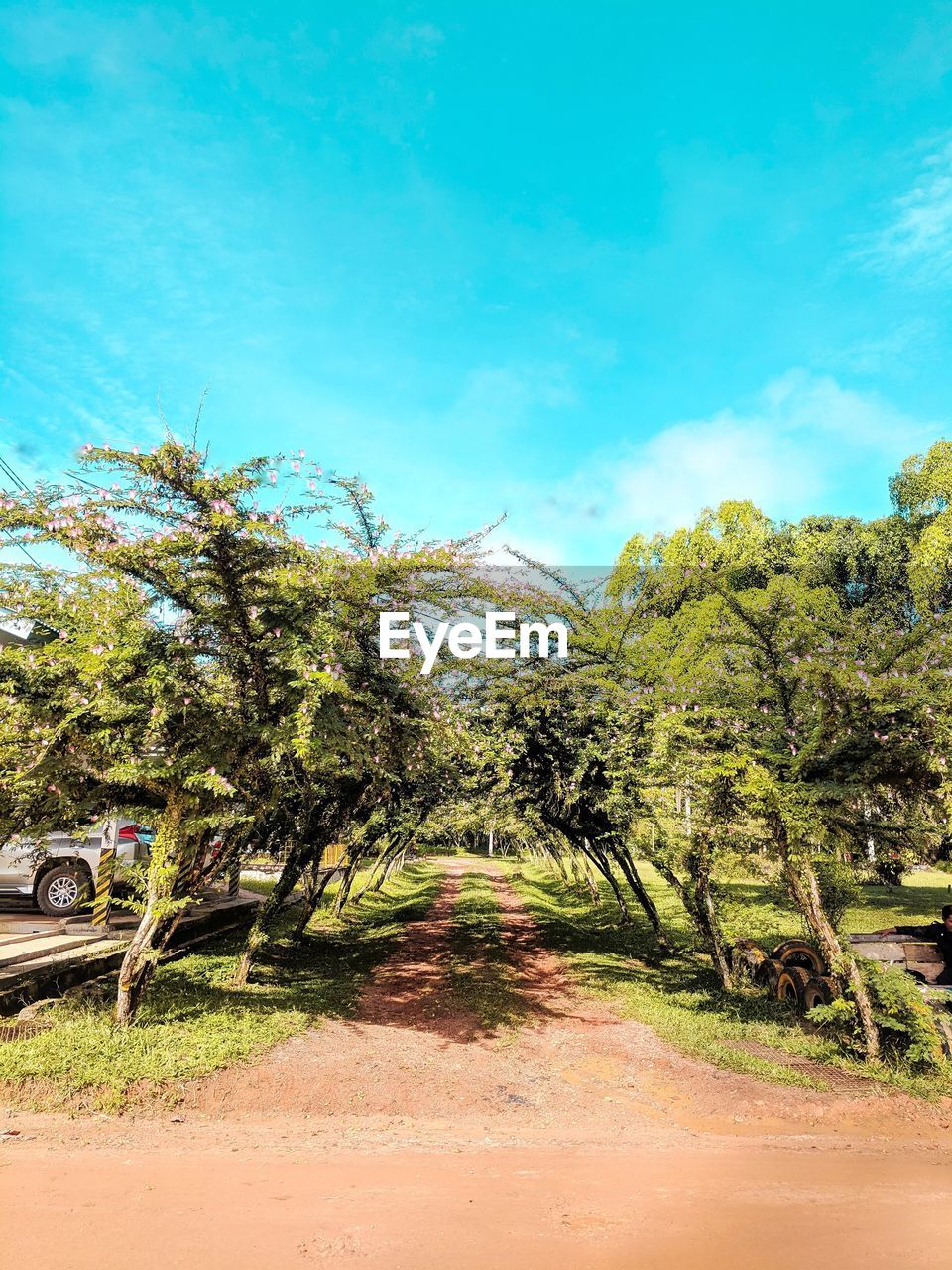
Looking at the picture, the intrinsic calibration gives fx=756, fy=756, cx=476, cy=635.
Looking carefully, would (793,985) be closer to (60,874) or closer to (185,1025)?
(185,1025)

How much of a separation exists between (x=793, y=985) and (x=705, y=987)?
6.05 feet

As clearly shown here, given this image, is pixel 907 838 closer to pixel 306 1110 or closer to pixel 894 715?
pixel 894 715

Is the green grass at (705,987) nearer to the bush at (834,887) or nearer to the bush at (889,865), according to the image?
the bush at (834,887)

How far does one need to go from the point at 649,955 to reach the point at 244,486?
1268 centimetres

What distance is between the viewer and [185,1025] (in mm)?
8570

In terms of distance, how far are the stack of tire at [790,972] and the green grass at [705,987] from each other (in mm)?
308

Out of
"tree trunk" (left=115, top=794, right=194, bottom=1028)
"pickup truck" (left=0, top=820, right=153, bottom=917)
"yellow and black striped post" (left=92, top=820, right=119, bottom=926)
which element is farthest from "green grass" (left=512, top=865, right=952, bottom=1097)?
"pickup truck" (left=0, top=820, right=153, bottom=917)

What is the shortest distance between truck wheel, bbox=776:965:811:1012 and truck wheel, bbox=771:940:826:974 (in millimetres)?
360

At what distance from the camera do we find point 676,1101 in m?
7.42

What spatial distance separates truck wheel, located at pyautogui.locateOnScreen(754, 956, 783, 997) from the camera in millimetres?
11227

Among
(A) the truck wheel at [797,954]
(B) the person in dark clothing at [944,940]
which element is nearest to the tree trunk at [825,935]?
(B) the person in dark clothing at [944,940]

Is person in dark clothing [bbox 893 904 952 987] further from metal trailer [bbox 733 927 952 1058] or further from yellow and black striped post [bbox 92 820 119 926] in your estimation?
yellow and black striped post [bbox 92 820 119 926]

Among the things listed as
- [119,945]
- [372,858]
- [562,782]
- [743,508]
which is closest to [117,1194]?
[119,945]

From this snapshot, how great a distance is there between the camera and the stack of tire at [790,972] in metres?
9.98
